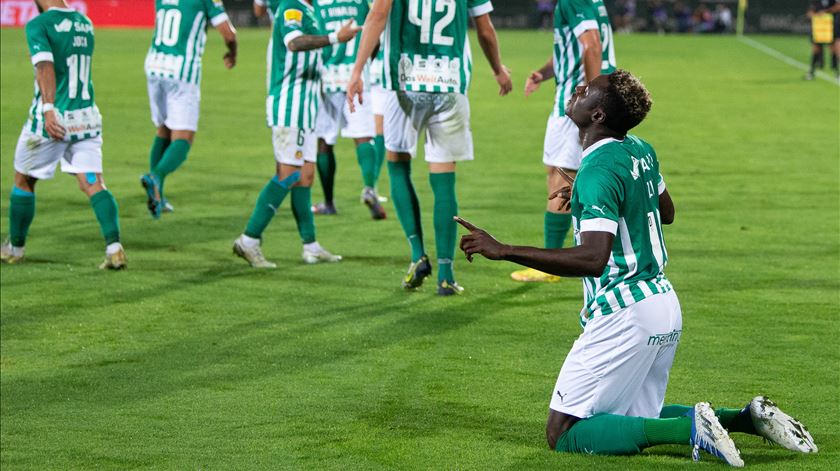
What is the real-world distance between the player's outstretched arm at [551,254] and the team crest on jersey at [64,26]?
502 centimetres

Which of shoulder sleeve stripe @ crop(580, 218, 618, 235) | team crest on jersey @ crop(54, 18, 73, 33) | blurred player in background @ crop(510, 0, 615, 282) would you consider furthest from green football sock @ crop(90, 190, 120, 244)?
shoulder sleeve stripe @ crop(580, 218, 618, 235)

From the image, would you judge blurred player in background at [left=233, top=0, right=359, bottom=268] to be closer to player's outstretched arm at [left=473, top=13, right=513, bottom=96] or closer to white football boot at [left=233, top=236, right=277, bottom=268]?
white football boot at [left=233, top=236, right=277, bottom=268]

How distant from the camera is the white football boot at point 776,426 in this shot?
4.62 meters

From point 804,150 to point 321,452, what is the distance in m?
11.7

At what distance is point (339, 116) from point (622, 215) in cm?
682

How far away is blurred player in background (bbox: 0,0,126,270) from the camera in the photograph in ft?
27.8

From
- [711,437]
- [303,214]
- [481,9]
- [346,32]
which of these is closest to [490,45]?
[481,9]

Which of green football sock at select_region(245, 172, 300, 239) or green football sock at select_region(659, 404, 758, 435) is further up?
green football sock at select_region(659, 404, 758, 435)

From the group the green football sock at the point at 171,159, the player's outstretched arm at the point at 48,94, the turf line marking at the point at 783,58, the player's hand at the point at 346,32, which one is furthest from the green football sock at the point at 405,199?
the turf line marking at the point at 783,58

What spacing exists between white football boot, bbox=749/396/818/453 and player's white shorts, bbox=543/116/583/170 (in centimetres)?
378

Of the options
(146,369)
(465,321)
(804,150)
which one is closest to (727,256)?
(465,321)

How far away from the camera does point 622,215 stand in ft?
15.1

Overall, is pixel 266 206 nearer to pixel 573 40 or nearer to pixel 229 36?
pixel 573 40

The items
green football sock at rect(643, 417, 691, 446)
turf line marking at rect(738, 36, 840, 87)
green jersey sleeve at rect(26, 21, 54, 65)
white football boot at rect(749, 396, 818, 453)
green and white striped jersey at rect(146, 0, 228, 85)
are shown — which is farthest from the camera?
turf line marking at rect(738, 36, 840, 87)
